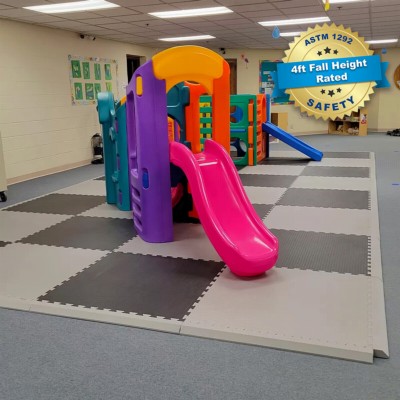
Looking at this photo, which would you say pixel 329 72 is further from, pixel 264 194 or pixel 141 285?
pixel 141 285

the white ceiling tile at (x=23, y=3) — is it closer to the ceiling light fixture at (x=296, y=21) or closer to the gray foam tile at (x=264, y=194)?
the gray foam tile at (x=264, y=194)

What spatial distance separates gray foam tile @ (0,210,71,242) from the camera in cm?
457

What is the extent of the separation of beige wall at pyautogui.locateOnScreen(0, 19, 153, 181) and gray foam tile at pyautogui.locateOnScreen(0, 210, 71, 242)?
245cm

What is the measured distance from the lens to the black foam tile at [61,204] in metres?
5.50

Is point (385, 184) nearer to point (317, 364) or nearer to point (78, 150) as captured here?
point (317, 364)

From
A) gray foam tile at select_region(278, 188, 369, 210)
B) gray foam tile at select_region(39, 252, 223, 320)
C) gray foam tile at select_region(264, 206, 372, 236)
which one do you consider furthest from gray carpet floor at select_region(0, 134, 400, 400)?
gray foam tile at select_region(278, 188, 369, 210)

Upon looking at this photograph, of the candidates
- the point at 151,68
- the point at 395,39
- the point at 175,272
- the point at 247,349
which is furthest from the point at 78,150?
the point at 395,39

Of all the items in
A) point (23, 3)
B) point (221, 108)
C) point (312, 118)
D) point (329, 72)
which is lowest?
point (312, 118)

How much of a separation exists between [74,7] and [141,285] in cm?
502

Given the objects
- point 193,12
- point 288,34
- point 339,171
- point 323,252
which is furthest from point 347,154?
point 323,252

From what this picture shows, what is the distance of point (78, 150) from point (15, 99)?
1936 mm

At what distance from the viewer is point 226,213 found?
3775 mm

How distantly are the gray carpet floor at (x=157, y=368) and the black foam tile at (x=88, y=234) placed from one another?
134cm

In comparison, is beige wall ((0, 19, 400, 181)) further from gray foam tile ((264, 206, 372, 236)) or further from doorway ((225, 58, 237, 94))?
gray foam tile ((264, 206, 372, 236))
